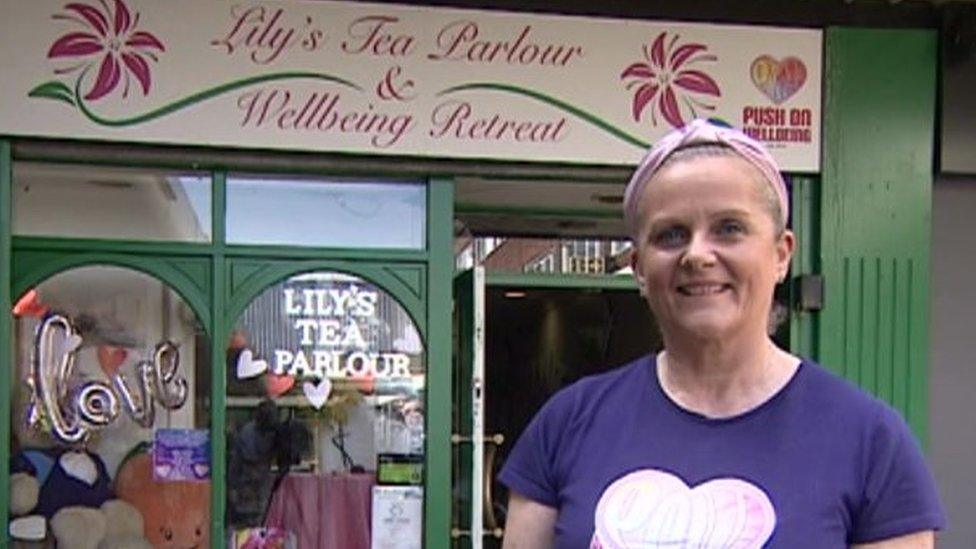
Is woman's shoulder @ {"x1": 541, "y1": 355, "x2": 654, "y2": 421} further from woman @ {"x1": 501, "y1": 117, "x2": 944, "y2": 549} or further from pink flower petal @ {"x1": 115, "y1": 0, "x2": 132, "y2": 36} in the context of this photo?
pink flower petal @ {"x1": 115, "y1": 0, "x2": 132, "y2": 36}

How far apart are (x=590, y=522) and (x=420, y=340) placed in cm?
358

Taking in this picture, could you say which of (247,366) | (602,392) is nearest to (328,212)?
(247,366)

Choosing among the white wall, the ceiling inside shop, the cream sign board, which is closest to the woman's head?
the cream sign board

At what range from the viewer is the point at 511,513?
1.66 metres

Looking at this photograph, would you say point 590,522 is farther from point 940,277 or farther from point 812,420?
point 940,277

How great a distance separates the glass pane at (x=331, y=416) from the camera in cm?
499

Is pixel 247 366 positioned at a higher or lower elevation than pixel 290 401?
higher

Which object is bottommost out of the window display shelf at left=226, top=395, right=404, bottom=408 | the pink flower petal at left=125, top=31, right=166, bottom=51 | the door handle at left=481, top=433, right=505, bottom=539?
the door handle at left=481, top=433, right=505, bottom=539

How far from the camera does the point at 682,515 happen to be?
1427 mm

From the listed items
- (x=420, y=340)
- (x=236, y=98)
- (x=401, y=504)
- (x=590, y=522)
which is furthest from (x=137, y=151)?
(x=590, y=522)

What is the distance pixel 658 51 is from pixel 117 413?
2.73 m

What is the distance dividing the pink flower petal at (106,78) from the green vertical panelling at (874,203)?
117 inches

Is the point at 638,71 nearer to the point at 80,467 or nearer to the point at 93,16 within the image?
the point at 93,16

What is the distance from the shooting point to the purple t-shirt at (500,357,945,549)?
1.41 meters
